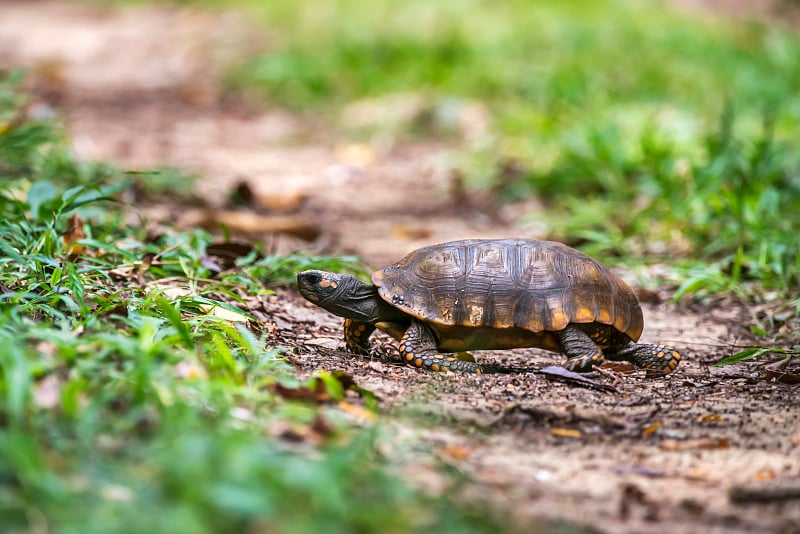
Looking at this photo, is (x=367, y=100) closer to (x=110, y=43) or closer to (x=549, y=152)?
(x=549, y=152)

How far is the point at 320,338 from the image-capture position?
395 cm

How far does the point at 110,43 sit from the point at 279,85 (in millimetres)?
4349

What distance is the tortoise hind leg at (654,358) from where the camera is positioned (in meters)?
3.60

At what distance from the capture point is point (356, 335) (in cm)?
379

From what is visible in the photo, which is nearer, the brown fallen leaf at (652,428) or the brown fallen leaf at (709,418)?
the brown fallen leaf at (652,428)

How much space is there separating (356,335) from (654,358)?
117 cm

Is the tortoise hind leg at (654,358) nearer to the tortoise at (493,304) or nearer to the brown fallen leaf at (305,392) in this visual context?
the tortoise at (493,304)

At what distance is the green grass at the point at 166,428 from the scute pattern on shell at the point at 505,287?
0.61 meters

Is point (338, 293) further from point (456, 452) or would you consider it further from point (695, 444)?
point (695, 444)

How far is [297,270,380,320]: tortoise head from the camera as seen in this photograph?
3.68 metres

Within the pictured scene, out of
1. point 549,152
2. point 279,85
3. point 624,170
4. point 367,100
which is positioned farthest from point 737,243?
point 279,85

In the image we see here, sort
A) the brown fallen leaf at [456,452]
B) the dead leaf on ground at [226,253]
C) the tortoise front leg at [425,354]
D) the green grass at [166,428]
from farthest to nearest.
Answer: the dead leaf on ground at [226,253]
the tortoise front leg at [425,354]
the brown fallen leaf at [456,452]
the green grass at [166,428]

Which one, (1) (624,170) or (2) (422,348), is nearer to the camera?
(2) (422,348)

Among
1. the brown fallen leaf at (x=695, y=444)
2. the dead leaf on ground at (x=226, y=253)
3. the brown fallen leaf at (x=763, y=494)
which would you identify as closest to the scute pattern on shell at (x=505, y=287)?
the brown fallen leaf at (x=695, y=444)
